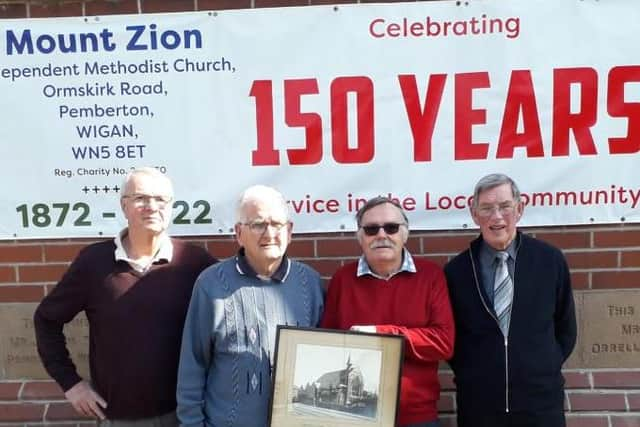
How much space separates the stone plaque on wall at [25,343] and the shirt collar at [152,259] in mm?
902

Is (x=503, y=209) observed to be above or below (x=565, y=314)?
above

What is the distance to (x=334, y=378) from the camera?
2164 mm

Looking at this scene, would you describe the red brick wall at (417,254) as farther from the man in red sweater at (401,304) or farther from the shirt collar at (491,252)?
the man in red sweater at (401,304)

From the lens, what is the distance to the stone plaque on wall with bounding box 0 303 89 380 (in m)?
3.19

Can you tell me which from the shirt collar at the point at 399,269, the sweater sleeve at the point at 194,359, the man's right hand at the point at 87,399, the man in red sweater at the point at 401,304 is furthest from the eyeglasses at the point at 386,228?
the man's right hand at the point at 87,399

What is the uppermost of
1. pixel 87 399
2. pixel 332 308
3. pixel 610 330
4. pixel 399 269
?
pixel 399 269

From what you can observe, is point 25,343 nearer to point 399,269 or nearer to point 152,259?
point 152,259

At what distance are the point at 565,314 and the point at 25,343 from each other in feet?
8.38

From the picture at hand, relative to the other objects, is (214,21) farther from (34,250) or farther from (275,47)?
(34,250)

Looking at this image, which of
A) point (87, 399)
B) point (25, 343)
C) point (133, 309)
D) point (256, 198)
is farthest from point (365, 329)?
point (25, 343)

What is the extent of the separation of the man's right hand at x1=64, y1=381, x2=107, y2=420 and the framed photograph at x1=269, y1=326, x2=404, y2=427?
2.46ft

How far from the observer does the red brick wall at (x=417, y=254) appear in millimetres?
3025

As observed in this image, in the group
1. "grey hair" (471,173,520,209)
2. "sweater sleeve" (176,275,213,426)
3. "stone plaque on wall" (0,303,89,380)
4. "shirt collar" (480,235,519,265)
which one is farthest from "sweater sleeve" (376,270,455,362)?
"stone plaque on wall" (0,303,89,380)

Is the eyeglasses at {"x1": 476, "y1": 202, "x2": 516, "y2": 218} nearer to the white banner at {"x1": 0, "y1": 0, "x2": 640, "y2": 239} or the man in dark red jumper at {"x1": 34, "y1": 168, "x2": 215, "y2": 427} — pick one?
the white banner at {"x1": 0, "y1": 0, "x2": 640, "y2": 239}
